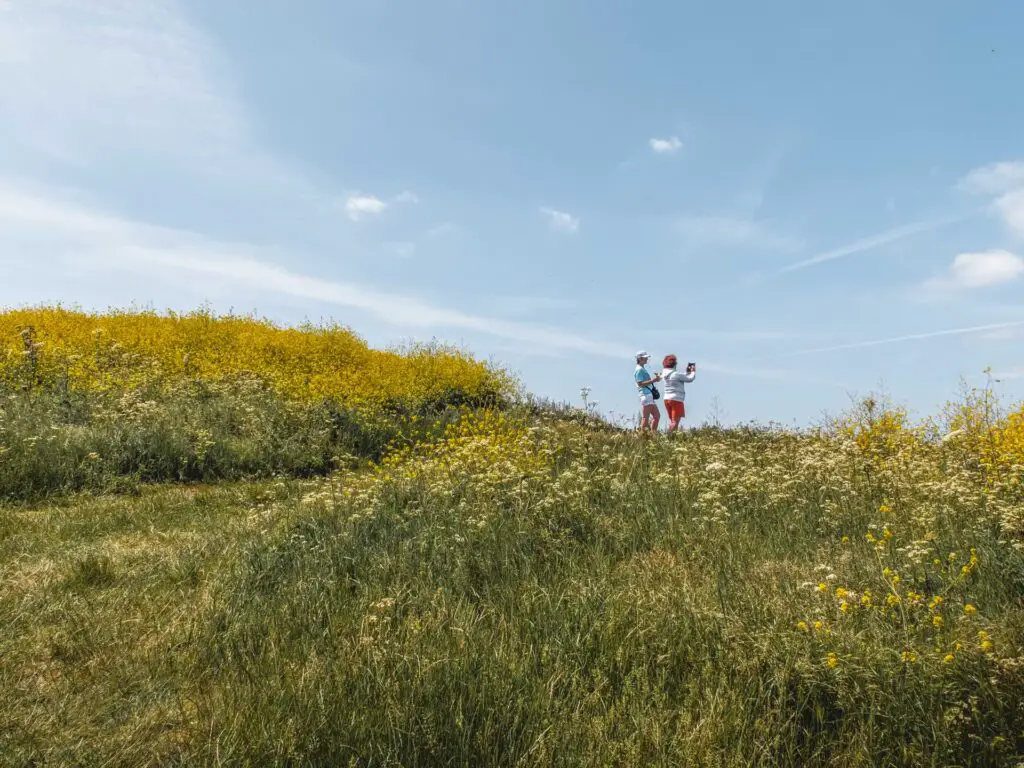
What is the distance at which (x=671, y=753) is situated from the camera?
2.91 m

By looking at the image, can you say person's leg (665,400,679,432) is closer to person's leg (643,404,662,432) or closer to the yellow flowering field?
person's leg (643,404,662,432)

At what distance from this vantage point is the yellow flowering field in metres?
14.4

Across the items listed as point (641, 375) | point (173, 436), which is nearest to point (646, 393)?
point (641, 375)

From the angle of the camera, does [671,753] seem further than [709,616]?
No

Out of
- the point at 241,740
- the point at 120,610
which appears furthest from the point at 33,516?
the point at 241,740

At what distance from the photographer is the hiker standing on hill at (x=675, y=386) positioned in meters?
14.7

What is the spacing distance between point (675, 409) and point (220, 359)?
452 inches

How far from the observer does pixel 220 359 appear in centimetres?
1694

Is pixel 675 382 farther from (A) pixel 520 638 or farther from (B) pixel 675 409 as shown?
(A) pixel 520 638

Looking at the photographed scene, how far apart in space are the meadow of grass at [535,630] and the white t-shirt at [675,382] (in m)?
7.54

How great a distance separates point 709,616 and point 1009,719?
1448 mm

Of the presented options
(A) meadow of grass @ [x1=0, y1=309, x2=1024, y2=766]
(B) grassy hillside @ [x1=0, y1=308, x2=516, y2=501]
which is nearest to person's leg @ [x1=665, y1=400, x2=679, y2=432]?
(B) grassy hillside @ [x1=0, y1=308, x2=516, y2=501]

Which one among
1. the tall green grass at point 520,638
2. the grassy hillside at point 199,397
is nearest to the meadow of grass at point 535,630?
the tall green grass at point 520,638

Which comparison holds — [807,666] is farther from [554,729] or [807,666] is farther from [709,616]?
[554,729]
